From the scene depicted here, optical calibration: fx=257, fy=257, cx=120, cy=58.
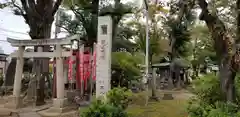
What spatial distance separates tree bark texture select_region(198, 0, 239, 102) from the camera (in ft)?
21.4

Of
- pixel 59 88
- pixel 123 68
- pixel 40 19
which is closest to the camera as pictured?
pixel 59 88

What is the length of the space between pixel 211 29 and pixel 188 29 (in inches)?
767

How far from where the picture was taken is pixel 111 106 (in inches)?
258

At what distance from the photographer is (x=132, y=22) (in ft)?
73.9

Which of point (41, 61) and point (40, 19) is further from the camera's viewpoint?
point (41, 61)

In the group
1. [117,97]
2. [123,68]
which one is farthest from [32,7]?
[117,97]

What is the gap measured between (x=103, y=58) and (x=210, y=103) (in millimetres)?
3655

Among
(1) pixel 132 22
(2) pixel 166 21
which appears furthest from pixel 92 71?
(2) pixel 166 21

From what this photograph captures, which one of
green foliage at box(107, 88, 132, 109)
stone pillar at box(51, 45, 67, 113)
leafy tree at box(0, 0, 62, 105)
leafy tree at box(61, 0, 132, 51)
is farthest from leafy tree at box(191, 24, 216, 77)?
green foliage at box(107, 88, 132, 109)

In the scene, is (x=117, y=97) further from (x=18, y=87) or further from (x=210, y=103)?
(x=18, y=87)

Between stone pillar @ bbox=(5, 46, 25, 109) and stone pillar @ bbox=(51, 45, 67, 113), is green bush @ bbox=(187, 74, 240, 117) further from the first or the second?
stone pillar @ bbox=(5, 46, 25, 109)

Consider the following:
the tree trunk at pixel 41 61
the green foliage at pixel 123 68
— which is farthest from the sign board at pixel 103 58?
the green foliage at pixel 123 68

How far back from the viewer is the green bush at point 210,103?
6047mm

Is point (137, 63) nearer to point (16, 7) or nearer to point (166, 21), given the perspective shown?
point (16, 7)
